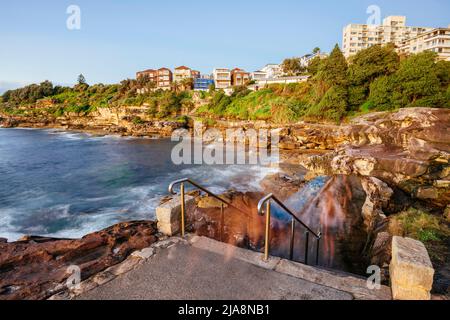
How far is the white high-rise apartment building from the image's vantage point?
7156 cm

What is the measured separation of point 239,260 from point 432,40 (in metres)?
60.6

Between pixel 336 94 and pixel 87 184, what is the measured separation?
27.9 meters

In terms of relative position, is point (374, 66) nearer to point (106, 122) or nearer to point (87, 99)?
point (106, 122)

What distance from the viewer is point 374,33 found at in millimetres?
72062

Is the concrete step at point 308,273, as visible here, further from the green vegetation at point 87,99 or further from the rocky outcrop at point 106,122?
the green vegetation at point 87,99

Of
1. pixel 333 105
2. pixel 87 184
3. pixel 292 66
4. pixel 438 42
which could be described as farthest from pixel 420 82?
pixel 292 66

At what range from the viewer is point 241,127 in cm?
3831

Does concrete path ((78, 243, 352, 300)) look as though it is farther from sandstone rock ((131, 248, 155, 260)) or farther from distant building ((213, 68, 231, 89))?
distant building ((213, 68, 231, 89))

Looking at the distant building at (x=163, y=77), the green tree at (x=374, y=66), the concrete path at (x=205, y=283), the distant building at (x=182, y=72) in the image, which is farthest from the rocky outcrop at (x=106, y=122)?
the concrete path at (x=205, y=283)

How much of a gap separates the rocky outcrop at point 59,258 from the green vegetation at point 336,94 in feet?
91.2

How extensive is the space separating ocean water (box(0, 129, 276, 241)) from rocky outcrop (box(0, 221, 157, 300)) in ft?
21.4

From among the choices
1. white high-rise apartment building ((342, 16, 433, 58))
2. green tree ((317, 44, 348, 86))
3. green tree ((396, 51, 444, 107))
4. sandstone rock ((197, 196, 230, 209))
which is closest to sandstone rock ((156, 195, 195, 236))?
sandstone rock ((197, 196, 230, 209))
